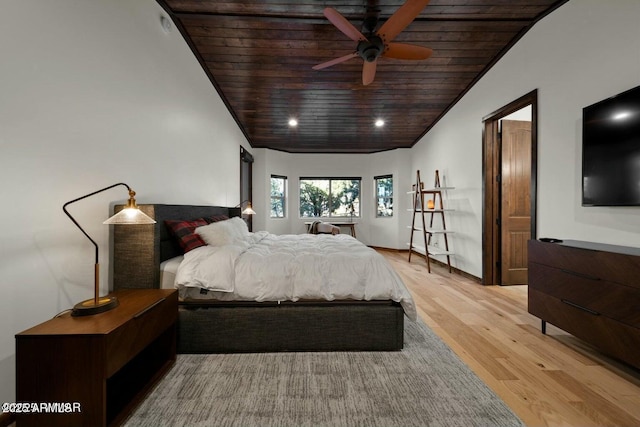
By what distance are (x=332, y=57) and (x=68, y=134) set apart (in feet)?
9.24

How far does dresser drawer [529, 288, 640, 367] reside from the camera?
1.56 meters

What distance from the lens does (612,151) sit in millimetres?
1933

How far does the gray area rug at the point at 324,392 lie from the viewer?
1336 millimetres

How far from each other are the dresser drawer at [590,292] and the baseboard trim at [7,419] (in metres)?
3.35

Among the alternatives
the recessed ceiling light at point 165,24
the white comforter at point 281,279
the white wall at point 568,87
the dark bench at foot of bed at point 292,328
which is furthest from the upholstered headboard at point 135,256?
the white wall at point 568,87

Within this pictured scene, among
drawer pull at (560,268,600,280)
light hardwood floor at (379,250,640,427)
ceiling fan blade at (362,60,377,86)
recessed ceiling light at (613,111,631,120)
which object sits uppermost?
ceiling fan blade at (362,60,377,86)

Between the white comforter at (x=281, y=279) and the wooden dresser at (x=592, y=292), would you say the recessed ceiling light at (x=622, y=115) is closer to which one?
the wooden dresser at (x=592, y=292)

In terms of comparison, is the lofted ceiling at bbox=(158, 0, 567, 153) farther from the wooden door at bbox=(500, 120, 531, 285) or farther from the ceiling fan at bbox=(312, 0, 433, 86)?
the wooden door at bbox=(500, 120, 531, 285)

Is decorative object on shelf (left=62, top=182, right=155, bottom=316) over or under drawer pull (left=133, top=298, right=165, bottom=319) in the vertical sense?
over

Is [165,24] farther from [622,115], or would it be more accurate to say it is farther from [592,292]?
[592,292]

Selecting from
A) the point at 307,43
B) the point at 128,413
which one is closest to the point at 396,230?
the point at 307,43

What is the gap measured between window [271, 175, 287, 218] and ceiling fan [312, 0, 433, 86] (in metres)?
4.43

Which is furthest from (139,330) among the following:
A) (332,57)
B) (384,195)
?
(384,195)

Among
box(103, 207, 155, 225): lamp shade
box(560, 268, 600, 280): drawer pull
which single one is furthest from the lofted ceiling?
box(560, 268, 600, 280): drawer pull
